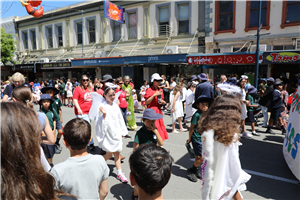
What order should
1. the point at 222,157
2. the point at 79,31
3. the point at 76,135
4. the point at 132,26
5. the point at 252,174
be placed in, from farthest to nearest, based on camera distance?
the point at 79,31
the point at 132,26
the point at 252,174
the point at 222,157
the point at 76,135

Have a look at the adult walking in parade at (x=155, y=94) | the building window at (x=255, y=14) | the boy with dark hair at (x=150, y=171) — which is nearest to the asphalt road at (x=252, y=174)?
the adult walking in parade at (x=155, y=94)

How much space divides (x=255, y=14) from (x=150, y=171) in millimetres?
13083

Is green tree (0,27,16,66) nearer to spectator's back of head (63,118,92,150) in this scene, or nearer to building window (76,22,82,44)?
building window (76,22,82,44)

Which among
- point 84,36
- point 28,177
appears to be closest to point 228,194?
point 28,177

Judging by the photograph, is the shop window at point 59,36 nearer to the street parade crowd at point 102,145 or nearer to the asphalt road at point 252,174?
the street parade crowd at point 102,145

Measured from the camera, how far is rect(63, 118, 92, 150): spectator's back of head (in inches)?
79.3

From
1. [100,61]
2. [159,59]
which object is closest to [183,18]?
[159,59]

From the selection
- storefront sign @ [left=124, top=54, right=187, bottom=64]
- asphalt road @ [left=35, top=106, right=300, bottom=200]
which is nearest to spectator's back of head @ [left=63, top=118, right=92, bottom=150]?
asphalt road @ [left=35, top=106, right=300, bottom=200]

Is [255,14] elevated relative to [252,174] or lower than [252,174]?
elevated

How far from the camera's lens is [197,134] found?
360cm

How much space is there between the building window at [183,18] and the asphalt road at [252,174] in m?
10.4

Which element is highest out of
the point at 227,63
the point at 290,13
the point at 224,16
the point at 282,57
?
the point at 224,16

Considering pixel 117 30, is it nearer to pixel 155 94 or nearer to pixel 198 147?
pixel 155 94

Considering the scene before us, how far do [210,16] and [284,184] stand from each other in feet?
38.0
